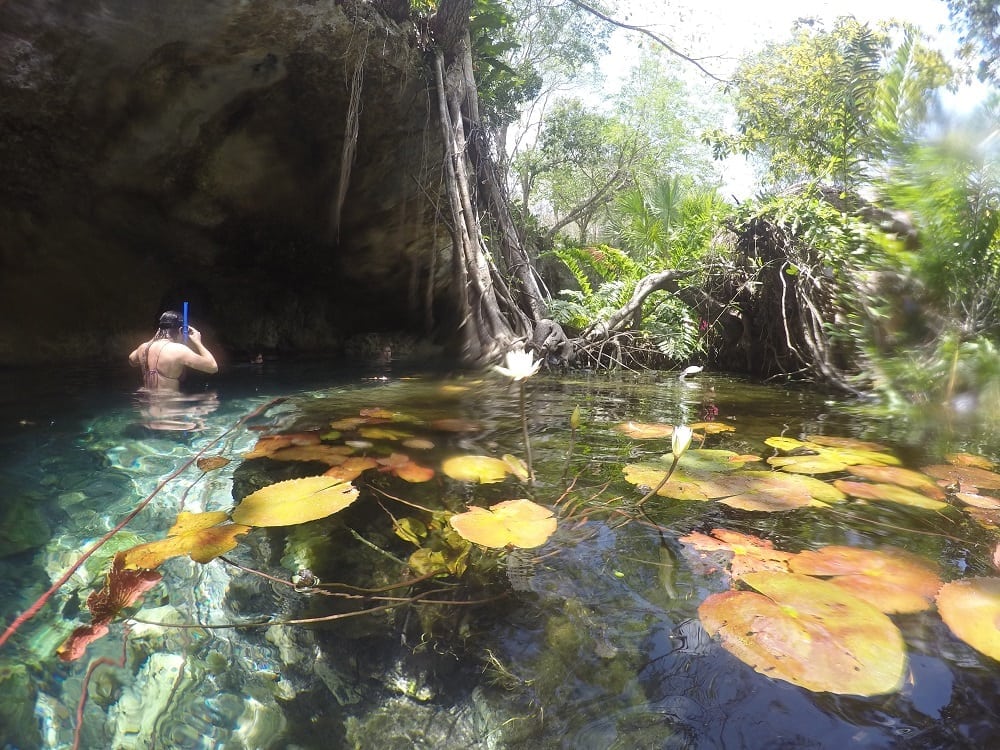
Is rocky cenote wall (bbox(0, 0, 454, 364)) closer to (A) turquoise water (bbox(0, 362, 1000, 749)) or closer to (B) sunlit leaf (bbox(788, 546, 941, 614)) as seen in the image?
(A) turquoise water (bbox(0, 362, 1000, 749))

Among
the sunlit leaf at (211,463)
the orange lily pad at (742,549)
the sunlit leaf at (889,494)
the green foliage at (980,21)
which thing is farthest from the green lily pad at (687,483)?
the green foliage at (980,21)

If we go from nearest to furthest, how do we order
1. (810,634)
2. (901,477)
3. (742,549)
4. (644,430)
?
(810,634) < (742,549) < (901,477) < (644,430)

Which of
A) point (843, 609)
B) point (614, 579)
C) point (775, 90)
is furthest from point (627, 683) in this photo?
point (775, 90)

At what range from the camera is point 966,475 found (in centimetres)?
167

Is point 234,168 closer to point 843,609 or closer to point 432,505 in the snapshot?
point 432,505

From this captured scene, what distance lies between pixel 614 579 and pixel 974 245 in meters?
1.86

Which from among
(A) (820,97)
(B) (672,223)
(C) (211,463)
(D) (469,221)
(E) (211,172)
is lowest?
(C) (211,463)

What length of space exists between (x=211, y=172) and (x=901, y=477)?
6.39 meters

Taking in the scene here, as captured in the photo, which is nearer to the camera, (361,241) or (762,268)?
(762,268)

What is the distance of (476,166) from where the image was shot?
5.84 metres

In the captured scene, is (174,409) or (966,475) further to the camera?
(174,409)

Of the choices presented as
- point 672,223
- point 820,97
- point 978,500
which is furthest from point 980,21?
point 978,500

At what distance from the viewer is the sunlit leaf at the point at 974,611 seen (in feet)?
→ 2.67

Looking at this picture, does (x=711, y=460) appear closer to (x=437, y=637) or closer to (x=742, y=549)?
(x=742, y=549)
